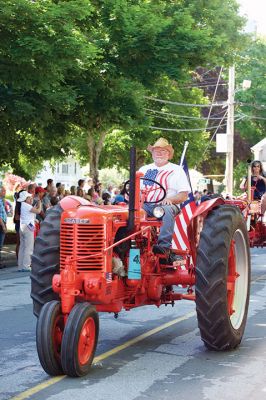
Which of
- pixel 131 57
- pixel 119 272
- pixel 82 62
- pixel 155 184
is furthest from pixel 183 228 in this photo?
pixel 131 57

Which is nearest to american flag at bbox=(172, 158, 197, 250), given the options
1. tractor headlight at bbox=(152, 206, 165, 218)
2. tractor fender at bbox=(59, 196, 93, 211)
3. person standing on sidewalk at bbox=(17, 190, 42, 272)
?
tractor headlight at bbox=(152, 206, 165, 218)

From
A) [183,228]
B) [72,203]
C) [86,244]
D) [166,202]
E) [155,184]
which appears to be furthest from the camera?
[183,228]

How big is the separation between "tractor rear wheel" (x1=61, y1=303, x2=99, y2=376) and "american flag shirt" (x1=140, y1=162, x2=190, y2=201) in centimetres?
193

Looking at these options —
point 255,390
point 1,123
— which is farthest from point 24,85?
point 255,390

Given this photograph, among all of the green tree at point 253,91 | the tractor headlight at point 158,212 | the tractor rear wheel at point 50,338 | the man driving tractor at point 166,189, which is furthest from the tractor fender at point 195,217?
the green tree at point 253,91

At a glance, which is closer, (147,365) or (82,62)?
(147,365)

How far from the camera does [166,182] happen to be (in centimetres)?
863

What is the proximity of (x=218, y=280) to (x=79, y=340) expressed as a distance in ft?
5.24

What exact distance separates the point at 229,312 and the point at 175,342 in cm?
75

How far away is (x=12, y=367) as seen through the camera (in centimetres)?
720

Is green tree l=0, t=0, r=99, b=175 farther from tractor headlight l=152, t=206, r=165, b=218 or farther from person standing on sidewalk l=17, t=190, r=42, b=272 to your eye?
tractor headlight l=152, t=206, r=165, b=218

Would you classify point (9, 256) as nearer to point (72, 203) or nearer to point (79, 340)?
point (72, 203)

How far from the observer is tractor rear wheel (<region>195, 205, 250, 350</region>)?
761cm

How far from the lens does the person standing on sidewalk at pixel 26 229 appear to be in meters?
17.2
